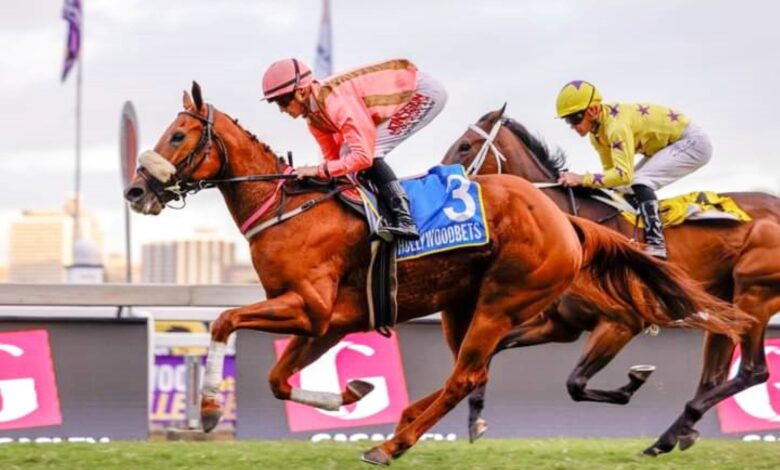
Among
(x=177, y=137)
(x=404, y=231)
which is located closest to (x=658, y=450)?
(x=404, y=231)

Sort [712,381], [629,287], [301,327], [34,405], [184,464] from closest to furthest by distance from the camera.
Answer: [301,327]
[184,464]
[629,287]
[712,381]
[34,405]

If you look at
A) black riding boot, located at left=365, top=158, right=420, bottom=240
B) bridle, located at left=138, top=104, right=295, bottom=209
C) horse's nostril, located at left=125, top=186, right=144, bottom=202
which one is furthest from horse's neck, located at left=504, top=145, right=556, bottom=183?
horse's nostril, located at left=125, top=186, right=144, bottom=202

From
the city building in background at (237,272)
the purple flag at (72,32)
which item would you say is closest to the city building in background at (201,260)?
the city building in background at (237,272)

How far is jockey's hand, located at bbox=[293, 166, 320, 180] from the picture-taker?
22.4 ft

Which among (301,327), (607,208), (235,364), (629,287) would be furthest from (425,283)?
(235,364)

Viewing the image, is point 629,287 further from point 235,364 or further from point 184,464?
point 235,364

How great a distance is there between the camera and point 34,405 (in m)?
9.60

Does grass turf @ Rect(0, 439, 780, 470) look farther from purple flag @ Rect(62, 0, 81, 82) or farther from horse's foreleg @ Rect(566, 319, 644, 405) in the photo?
purple flag @ Rect(62, 0, 81, 82)

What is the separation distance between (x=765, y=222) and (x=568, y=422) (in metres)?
2.42

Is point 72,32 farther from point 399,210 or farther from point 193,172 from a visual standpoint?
point 399,210

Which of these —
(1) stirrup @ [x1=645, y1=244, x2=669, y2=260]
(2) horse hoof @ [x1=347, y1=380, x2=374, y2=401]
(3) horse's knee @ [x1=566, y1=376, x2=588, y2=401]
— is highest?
(1) stirrup @ [x1=645, y1=244, x2=669, y2=260]

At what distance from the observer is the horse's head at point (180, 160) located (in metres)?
6.57

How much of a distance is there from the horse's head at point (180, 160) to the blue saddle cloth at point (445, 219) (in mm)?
944

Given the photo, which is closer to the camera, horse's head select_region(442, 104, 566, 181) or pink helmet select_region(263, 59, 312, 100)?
pink helmet select_region(263, 59, 312, 100)
